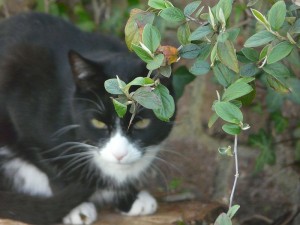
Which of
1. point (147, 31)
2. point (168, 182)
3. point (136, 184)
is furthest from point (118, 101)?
point (168, 182)

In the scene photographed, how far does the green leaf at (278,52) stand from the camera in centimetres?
135

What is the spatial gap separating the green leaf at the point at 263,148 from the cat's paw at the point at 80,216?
0.58 m

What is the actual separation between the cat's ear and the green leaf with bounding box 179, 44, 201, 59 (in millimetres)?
620

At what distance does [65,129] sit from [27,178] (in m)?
0.24

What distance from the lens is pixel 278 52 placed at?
135 centimetres

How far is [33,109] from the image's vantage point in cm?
227

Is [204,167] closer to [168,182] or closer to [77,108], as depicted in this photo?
[168,182]

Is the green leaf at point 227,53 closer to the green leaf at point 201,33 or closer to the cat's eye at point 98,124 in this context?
the green leaf at point 201,33

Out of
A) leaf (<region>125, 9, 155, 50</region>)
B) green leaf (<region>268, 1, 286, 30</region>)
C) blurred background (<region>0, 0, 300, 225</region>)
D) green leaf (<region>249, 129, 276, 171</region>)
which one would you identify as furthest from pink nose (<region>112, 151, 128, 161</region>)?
green leaf (<region>268, 1, 286, 30</region>)

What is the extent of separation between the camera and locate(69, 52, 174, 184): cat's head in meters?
2.11

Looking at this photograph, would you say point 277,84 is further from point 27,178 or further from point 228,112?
point 27,178

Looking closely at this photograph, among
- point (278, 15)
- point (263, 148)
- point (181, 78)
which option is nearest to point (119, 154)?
point (181, 78)

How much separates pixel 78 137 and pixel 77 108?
91 mm

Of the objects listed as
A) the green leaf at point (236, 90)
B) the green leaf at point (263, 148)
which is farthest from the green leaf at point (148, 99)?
the green leaf at point (263, 148)
